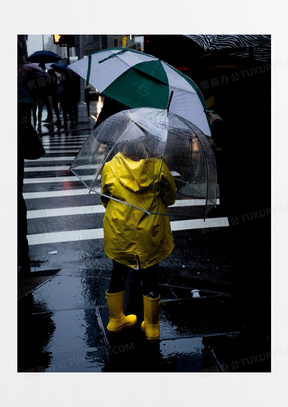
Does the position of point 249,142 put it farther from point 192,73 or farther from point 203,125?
point 192,73

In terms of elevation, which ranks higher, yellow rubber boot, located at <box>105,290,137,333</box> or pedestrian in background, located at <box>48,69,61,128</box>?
pedestrian in background, located at <box>48,69,61,128</box>

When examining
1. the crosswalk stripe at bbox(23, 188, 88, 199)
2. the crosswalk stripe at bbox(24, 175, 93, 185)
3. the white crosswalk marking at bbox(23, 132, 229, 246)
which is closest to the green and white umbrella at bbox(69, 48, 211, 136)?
the white crosswalk marking at bbox(23, 132, 229, 246)

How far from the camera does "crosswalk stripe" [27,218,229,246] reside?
260 inches

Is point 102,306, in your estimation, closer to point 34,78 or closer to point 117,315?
point 117,315

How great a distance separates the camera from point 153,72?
4059 mm

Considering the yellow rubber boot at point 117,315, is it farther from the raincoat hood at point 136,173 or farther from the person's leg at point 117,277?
the raincoat hood at point 136,173

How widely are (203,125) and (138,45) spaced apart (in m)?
49.4

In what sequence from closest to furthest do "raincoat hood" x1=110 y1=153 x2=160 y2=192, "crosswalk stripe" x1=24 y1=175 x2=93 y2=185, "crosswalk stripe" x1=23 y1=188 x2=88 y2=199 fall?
"raincoat hood" x1=110 y1=153 x2=160 y2=192 < "crosswalk stripe" x1=23 y1=188 x2=88 y2=199 < "crosswalk stripe" x1=24 y1=175 x2=93 y2=185

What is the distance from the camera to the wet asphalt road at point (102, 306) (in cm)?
362

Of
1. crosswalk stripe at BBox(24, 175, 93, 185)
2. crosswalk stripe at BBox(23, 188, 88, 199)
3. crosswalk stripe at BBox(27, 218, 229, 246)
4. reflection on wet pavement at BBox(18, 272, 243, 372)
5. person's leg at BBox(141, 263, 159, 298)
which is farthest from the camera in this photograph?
crosswalk stripe at BBox(24, 175, 93, 185)

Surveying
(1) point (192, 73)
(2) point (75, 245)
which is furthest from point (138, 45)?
(2) point (75, 245)

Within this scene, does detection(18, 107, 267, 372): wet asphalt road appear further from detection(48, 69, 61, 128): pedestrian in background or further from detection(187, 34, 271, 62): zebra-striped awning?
detection(48, 69, 61, 128): pedestrian in background

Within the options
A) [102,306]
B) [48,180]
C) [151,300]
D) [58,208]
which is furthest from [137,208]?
[48,180]

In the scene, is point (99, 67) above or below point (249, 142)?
above
